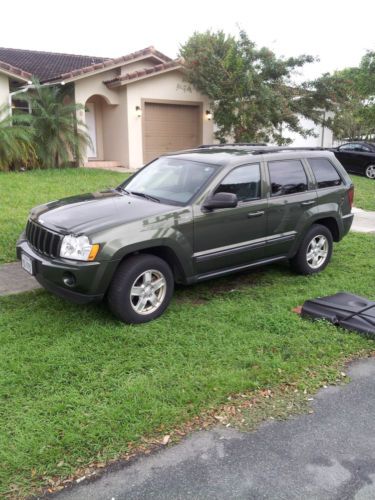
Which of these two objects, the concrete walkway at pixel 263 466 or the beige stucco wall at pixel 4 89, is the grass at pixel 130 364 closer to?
the concrete walkway at pixel 263 466

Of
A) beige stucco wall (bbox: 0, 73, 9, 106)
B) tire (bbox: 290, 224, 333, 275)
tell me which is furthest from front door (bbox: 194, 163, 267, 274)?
beige stucco wall (bbox: 0, 73, 9, 106)

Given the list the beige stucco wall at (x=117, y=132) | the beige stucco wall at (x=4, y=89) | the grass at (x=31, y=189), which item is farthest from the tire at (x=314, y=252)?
the beige stucco wall at (x=4, y=89)

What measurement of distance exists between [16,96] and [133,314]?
1217 centimetres

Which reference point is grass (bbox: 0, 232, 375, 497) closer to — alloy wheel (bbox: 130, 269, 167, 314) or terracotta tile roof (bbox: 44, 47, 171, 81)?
alloy wheel (bbox: 130, 269, 167, 314)

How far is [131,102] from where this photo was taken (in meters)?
16.3

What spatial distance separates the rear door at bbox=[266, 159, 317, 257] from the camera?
5.73 metres

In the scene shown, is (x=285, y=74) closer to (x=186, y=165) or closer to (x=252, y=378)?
(x=186, y=165)

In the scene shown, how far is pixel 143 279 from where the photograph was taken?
15.3ft

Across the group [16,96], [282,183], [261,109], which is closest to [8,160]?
[16,96]

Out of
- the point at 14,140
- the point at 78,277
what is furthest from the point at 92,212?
the point at 14,140

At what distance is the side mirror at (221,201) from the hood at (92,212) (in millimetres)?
445

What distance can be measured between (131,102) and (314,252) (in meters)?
11.8

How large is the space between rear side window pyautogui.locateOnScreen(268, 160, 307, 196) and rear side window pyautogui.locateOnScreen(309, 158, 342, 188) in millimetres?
256

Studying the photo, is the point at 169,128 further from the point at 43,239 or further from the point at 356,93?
the point at 43,239
